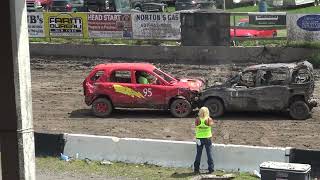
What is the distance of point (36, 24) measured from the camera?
31.8 meters

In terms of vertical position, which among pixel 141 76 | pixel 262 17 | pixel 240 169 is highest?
pixel 262 17

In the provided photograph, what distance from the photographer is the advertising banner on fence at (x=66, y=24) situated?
30.9m

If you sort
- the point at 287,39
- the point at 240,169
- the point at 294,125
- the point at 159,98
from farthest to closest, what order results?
1. the point at 287,39
2. the point at 159,98
3. the point at 294,125
4. the point at 240,169

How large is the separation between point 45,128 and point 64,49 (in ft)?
39.4

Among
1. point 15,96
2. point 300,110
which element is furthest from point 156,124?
point 15,96

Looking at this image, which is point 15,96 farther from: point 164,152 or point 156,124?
point 156,124

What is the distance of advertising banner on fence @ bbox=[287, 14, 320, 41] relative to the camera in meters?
27.0

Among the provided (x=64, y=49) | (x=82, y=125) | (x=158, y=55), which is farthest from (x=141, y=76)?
(x=64, y=49)

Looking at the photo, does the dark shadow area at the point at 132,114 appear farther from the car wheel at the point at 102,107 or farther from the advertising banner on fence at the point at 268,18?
the advertising banner on fence at the point at 268,18

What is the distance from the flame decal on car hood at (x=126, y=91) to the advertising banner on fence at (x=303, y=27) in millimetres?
10112

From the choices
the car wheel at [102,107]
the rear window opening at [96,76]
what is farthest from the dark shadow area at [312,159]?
the rear window opening at [96,76]

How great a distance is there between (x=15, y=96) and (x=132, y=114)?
38.6 ft

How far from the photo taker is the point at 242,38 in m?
28.4

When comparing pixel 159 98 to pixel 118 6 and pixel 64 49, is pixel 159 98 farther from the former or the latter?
pixel 118 6
